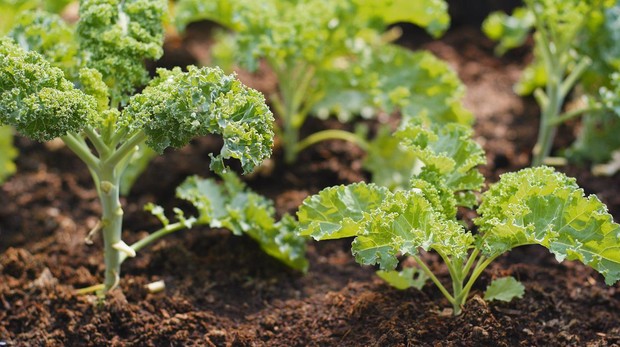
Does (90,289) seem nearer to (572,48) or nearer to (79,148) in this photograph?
(79,148)

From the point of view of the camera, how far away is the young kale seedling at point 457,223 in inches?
103

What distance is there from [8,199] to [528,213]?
2.59 metres

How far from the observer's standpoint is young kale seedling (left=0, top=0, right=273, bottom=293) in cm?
255

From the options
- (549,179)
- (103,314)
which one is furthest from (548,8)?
(103,314)

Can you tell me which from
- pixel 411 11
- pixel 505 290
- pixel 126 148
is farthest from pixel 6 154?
pixel 505 290

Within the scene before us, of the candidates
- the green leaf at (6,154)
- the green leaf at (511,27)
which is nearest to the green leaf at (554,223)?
the green leaf at (511,27)

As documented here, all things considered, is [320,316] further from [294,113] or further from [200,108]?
[294,113]

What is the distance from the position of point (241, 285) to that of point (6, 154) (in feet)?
5.03

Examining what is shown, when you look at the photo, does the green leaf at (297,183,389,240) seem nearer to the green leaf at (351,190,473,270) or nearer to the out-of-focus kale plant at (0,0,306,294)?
the green leaf at (351,190,473,270)

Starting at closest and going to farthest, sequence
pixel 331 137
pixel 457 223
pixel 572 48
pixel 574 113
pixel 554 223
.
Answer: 1. pixel 554 223
2. pixel 457 223
3. pixel 574 113
4. pixel 572 48
5. pixel 331 137

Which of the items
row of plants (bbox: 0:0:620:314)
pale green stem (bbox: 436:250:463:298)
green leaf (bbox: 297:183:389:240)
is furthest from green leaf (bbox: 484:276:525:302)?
Result: green leaf (bbox: 297:183:389:240)

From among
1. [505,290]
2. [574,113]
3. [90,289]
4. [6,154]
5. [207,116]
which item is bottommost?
[505,290]

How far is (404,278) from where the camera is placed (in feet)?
10.1

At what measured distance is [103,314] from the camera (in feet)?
9.96
